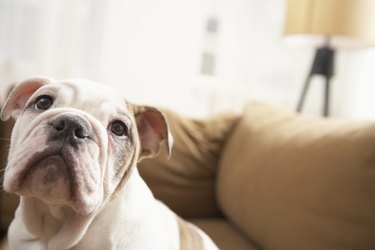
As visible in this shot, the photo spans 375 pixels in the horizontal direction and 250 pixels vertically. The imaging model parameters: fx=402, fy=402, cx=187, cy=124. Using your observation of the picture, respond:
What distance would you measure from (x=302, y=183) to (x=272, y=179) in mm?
153

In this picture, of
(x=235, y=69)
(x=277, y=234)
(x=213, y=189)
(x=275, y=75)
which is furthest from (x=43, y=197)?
(x=275, y=75)

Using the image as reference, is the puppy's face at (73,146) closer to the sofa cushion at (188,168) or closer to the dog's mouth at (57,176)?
the dog's mouth at (57,176)

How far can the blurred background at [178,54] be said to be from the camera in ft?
7.06

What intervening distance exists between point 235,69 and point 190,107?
0.36 meters

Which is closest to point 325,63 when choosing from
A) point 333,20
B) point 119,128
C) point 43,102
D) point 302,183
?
point 333,20

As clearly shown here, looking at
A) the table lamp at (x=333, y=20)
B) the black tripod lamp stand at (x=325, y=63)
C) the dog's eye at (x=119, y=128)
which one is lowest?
the dog's eye at (x=119, y=128)

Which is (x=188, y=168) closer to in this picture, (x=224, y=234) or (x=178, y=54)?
(x=224, y=234)

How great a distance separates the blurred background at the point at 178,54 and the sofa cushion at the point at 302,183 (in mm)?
800

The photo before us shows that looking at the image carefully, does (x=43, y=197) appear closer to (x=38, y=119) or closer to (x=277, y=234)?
(x=38, y=119)

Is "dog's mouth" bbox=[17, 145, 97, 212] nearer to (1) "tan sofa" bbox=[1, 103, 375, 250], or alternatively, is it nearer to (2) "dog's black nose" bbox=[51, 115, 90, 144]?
(2) "dog's black nose" bbox=[51, 115, 90, 144]

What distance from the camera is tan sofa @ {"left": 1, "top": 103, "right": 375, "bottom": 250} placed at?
105cm

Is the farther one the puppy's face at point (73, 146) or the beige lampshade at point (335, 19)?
the beige lampshade at point (335, 19)

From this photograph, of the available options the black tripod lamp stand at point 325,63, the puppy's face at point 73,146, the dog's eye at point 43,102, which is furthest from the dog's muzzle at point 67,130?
the black tripod lamp stand at point 325,63

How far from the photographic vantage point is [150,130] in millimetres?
1049
